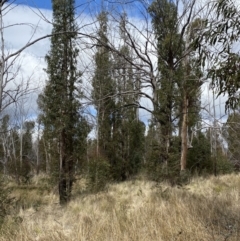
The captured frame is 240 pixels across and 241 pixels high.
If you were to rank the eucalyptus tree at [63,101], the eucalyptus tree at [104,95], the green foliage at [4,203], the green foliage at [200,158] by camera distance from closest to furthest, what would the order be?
1. the green foliage at [4,203]
2. the eucalyptus tree at [63,101]
3. the eucalyptus tree at [104,95]
4. the green foliage at [200,158]

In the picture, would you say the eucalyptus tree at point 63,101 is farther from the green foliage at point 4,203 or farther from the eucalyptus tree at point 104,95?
the green foliage at point 4,203

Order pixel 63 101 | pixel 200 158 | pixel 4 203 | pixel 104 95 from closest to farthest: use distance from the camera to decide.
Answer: pixel 4 203
pixel 63 101
pixel 104 95
pixel 200 158

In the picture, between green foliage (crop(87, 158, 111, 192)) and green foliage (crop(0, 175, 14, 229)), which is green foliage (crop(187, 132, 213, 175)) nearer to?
green foliage (crop(87, 158, 111, 192))

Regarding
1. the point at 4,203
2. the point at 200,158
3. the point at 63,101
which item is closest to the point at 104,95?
the point at 63,101

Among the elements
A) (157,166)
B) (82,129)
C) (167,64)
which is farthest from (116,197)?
(167,64)

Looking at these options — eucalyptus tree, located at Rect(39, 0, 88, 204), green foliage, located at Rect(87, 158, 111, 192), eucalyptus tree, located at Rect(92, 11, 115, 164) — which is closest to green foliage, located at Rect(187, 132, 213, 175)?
eucalyptus tree, located at Rect(92, 11, 115, 164)

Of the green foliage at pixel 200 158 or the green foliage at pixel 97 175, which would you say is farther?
the green foliage at pixel 200 158

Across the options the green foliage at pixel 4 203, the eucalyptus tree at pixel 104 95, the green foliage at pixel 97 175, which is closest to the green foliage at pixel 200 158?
the eucalyptus tree at pixel 104 95

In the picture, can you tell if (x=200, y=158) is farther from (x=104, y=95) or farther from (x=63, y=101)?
(x=63, y=101)

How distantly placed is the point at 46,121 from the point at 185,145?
7372 millimetres

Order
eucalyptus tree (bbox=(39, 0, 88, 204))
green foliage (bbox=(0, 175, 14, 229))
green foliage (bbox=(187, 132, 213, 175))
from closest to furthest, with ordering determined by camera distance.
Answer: green foliage (bbox=(0, 175, 14, 229)) < eucalyptus tree (bbox=(39, 0, 88, 204)) < green foliage (bbox=(187, 132, 213, 175))

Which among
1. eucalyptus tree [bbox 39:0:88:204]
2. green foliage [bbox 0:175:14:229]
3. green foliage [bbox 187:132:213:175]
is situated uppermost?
Answer: eucalyptus tree [bbox 39:0:88:204]

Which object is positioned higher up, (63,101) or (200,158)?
(63,101)

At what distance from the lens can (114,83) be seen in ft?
64.8
